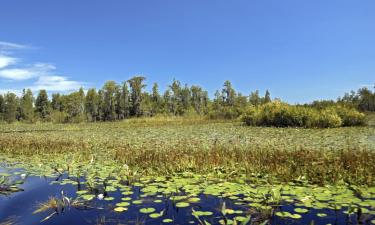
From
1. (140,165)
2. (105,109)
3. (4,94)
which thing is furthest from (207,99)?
(140,165)

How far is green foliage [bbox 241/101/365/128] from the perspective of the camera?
2053 centimetres

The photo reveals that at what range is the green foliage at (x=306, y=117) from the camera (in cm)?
2053

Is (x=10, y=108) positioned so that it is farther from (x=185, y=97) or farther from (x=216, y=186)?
(x=216, y=186)

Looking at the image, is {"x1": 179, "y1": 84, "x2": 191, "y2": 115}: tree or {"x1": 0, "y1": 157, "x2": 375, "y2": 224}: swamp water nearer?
{"x1": 0, "y1": 157, "x2": 375, "y2": 224}: swamp water

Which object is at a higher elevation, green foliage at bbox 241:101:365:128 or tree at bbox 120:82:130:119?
tree at bbox 120:82:130:119

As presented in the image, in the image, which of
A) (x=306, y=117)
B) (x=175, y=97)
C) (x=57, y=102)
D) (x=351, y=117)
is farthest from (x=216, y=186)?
(x=57, y=102)

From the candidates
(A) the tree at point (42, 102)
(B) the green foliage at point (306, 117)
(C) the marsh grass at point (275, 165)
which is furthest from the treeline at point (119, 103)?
(C) the marsh grass at point (275, 165)

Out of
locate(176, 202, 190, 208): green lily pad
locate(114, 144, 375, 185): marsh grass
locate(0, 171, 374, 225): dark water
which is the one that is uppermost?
locate(114, 144, 375, 185): marsh grass

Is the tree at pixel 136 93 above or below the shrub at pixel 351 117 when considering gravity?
above

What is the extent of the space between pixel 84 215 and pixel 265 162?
439 centimetres

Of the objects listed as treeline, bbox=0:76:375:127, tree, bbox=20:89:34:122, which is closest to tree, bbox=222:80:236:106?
treeline, bbox=0:76:375:127

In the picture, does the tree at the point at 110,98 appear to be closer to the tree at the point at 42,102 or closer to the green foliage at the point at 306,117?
the tree at the point at 42,102

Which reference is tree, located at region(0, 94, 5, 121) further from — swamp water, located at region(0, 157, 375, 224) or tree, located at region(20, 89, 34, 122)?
swamp water, located at region(0, 157, 375, 224)

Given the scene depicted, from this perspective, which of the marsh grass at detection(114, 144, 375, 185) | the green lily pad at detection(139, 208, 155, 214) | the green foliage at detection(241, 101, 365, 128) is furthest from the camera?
the green foliage at detection(241, 101, 365, 128)
